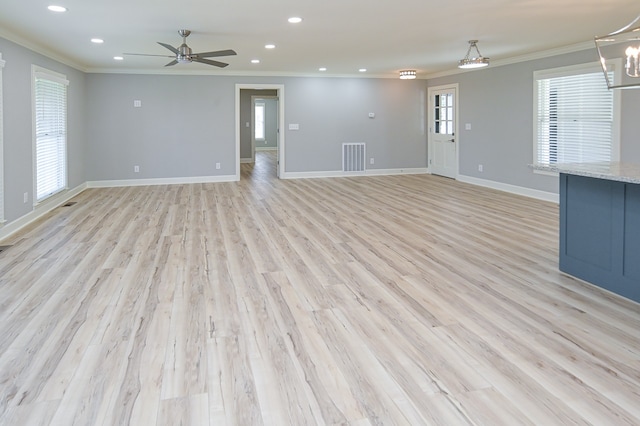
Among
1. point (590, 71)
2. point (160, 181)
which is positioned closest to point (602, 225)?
point (590, 71)

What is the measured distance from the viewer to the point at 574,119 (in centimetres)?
711

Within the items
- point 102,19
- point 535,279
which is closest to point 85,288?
point 102,19

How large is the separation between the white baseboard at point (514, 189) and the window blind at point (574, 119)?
0.53 metres

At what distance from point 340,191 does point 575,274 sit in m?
5.37

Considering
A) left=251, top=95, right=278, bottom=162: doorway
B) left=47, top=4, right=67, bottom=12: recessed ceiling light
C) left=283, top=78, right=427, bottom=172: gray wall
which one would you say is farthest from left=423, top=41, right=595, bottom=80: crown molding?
left=251, top=95, right=278, bottom=162: doorway

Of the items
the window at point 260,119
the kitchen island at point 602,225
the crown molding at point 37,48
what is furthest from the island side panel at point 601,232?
the window at point 260,119

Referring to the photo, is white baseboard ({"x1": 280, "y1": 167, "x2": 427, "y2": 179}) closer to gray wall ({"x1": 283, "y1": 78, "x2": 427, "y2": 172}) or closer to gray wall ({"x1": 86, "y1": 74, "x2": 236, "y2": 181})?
gray wall ({"x1": 283, "y1": 78, "x2": 427, "y2": 172})

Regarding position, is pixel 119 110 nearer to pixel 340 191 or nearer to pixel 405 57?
pixel 340 191

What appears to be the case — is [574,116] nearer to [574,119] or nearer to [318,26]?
[574,119]

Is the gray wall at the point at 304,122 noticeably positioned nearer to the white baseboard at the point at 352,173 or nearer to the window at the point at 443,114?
the white baseboard at the point at 352,173

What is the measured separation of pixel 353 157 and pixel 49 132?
624 centimetres

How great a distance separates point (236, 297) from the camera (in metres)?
3.44

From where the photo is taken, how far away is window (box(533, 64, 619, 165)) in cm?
655

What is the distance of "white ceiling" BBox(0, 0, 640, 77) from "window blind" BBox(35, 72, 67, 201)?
0.50 meters
